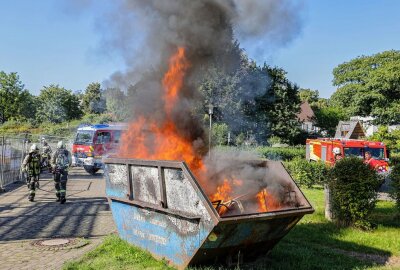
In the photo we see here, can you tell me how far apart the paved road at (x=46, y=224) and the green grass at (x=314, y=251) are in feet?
2.22

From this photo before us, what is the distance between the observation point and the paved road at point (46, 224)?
6684 millimetres

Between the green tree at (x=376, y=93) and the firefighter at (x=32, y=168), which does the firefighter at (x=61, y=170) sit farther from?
the green tree at (x=376, y=93)

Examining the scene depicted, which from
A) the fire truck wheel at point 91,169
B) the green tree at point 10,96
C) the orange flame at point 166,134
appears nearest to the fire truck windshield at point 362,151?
the fire truck wheel at point 91,169

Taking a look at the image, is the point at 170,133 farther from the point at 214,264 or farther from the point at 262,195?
the point at 214,264

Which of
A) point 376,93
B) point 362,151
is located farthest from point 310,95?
point 362,151

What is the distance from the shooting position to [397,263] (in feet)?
22.8

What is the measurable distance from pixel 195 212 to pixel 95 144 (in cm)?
1670

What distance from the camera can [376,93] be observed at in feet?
163

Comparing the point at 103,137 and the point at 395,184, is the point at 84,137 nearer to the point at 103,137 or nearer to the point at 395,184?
the point at 103,137

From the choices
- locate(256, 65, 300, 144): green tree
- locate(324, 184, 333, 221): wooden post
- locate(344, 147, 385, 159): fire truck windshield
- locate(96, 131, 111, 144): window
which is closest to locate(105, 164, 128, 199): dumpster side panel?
locate(324, 184, 333, 221): wooden post

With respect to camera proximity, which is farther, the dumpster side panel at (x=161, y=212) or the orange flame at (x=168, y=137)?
the orange flame at (x=168, y=137)

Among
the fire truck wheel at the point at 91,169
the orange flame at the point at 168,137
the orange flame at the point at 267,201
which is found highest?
the orange flame at the point at 168,137

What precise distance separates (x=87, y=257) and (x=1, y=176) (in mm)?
9993

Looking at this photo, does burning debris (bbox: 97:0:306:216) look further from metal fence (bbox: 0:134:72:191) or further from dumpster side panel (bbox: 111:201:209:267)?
metal fence (bbox: 0:134:72:191)
